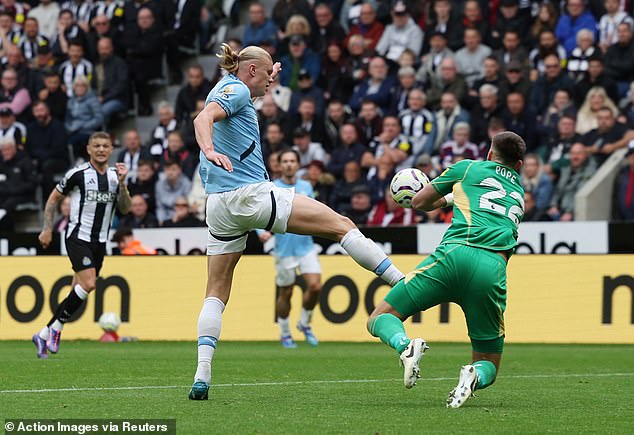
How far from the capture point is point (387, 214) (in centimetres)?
1989

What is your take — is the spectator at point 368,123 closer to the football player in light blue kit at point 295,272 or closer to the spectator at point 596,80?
the spectator at point 596,80

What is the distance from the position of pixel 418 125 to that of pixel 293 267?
17.9ft

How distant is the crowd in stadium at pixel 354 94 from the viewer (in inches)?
794

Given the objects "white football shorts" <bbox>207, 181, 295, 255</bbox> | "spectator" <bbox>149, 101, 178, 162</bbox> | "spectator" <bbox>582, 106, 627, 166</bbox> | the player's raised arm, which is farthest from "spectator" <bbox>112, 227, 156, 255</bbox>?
the player's raised arm

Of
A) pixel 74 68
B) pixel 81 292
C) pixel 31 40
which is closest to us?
pixel 81 292

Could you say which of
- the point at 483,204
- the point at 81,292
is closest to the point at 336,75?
the point at 81,292

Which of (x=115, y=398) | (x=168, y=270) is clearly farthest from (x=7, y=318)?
(x=115, y=398)

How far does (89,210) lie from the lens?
14.6m

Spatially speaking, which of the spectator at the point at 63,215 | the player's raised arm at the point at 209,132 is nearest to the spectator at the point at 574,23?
the spectator at the point at 63,215

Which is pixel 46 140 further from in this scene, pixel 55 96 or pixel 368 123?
pixel 368 123

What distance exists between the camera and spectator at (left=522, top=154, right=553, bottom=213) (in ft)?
63.5

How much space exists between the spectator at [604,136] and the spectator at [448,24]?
11.4 feet

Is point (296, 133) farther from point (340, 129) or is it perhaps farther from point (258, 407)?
point (258, 407)

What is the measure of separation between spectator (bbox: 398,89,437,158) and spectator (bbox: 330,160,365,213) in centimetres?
88
